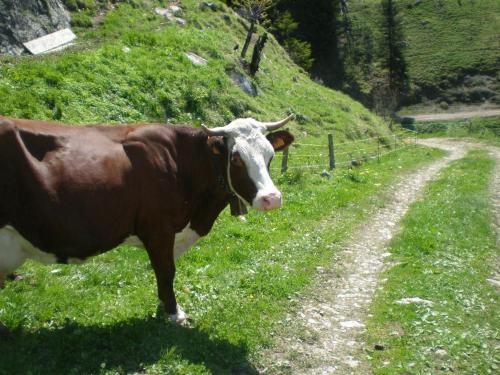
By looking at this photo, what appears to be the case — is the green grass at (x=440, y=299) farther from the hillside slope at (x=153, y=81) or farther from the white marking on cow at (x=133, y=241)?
the hillside slope at (x=153, y=81)

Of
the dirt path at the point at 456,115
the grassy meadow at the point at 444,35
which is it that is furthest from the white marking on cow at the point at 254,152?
the grassy meadow at the point at 444,35

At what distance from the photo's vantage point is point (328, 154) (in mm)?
21750

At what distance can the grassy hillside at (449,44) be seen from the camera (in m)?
69.2

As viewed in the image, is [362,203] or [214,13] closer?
[362,203]

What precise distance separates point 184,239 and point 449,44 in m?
77.9

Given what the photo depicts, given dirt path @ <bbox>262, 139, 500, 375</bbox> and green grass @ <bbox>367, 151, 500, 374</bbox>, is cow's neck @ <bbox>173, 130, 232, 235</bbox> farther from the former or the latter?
green grass @ <bbox>367, 151, 500, 374</bbox>

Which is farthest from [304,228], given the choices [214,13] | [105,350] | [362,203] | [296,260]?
[214,13]

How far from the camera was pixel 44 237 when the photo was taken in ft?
17.8

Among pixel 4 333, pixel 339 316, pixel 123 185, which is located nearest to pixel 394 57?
pixel 339 316

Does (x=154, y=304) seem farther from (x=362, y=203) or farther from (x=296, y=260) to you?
(x=362, y=203)

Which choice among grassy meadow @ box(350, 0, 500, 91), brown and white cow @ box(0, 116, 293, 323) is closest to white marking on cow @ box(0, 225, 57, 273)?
brown and white cow @ box(0, 116, 293, 323)

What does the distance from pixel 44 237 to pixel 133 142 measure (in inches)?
59.8

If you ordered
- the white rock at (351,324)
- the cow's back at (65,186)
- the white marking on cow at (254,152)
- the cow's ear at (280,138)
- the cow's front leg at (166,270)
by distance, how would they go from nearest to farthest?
the cow's back at (65,186)
the white marking on cow at (254,152)
the cow's front leg at (166,270)
the cow's ear at (280,138)
the white rock at (351,324)

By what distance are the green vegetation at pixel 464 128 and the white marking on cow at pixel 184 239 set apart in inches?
1670
